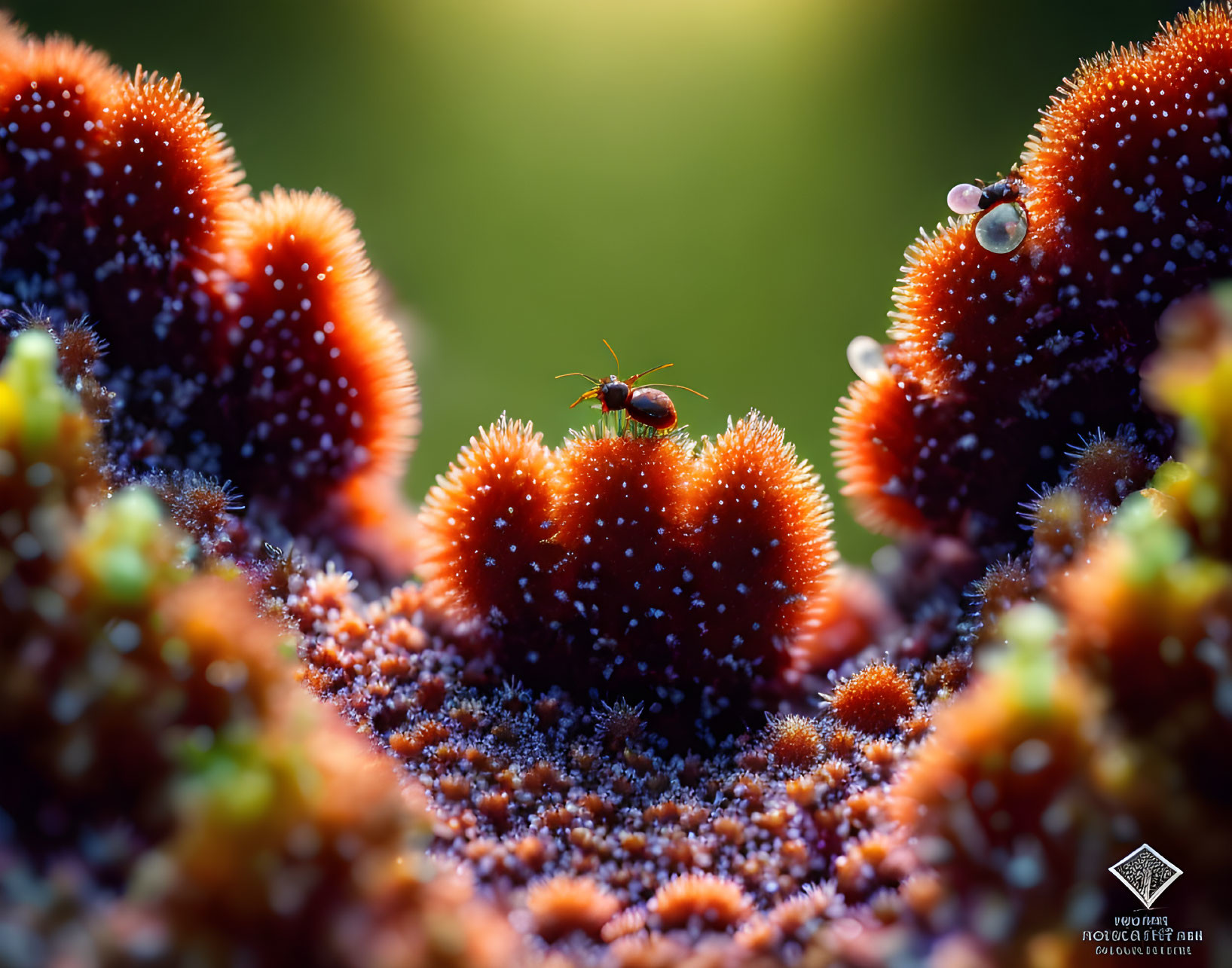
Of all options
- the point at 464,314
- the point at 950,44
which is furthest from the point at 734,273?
the point at 950,44

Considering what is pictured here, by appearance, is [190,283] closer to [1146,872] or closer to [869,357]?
[869,357]

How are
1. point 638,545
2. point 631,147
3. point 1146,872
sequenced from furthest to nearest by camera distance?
1. point 631,147
2. point 638,545
3. point 1146,872

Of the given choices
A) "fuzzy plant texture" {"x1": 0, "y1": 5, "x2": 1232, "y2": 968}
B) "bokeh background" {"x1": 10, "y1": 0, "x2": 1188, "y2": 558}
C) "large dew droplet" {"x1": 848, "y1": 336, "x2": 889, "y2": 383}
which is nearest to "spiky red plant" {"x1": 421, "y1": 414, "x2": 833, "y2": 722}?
"fuzzy plant texture" {"x1": 0, "y1": 5, "x2": 1232, "y2": 968}

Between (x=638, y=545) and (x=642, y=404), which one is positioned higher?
(x=642, y=404)

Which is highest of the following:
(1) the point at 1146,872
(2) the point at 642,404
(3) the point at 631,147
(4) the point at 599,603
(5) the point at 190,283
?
(3) the point at 631,147

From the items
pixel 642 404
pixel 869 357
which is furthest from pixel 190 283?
pixel 869 357

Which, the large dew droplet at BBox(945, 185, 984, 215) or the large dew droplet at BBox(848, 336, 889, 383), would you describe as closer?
the large dew droplet at BBox(945, 185, 984, 215)

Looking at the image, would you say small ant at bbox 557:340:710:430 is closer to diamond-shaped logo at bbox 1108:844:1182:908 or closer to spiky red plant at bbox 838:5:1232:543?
spiky red plant at bbox 838:5:1232:543
